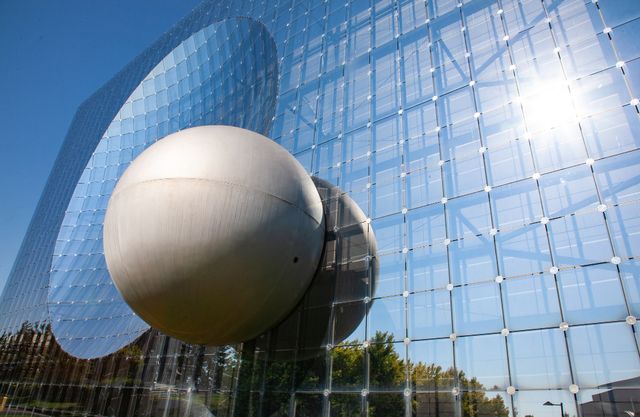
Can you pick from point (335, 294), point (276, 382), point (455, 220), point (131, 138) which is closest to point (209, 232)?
point (335, 294)

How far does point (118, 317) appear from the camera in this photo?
1753cm

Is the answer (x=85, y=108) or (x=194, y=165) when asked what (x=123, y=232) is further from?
(x=85, y=108)

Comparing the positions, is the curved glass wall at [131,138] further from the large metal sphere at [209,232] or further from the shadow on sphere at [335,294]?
the large metal sphere at [209,232]

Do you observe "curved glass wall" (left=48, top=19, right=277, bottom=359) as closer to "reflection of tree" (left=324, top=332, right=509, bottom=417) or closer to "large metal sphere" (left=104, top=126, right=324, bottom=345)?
"large metal sphere" (left=104, top=126, right=324, bottom=345)

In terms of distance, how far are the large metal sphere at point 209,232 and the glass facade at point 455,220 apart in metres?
1.49

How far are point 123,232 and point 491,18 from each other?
7546 millimetres

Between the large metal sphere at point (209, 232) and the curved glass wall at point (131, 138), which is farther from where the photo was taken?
the curved glass wall at point (131, 138)

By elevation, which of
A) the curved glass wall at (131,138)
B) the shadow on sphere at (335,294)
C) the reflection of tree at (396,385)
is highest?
the curved glass wall at (131,138)

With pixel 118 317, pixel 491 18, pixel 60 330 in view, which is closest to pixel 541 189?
pixel 491 18

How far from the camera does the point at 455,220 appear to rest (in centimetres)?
723

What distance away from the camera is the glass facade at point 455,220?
5660mm

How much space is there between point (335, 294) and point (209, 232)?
2.77m

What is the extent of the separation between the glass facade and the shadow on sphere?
1.5 inches

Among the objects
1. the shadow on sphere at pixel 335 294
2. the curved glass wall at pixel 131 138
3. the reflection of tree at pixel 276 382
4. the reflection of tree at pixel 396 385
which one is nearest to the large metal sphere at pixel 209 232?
the shadow on sphere at pixel 335 294
